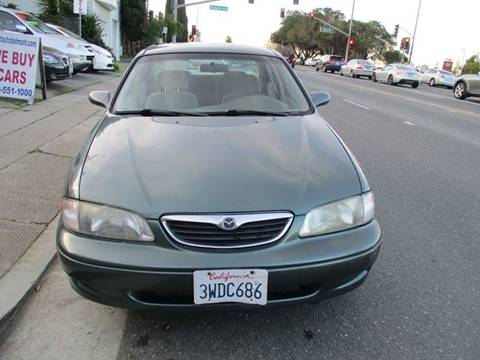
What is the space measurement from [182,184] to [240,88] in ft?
5.50

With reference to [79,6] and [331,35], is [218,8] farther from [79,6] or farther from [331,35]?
[331,35]

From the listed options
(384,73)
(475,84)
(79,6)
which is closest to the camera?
(79,6)

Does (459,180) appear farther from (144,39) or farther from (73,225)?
(144,39)

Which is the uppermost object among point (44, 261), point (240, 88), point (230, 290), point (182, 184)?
point (240, 88)

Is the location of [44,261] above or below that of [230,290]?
below

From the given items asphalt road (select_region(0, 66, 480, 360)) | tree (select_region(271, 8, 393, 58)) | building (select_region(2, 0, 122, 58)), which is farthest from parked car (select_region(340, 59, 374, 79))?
tree (select_region(271, 8, 393, 58))

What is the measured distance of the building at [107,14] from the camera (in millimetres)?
22516

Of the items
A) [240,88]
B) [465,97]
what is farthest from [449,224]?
[465,97]

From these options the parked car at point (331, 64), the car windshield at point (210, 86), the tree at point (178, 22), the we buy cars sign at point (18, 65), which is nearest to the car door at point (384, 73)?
the parked car at point (331, 64)

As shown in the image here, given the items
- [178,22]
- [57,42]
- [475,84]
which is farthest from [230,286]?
[178,22]

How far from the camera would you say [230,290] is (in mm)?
2199

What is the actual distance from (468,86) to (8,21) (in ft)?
54.6

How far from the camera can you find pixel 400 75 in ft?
88.0

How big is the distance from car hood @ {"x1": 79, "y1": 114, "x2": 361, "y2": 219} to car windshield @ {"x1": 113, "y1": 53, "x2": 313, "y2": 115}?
1.12 ft
